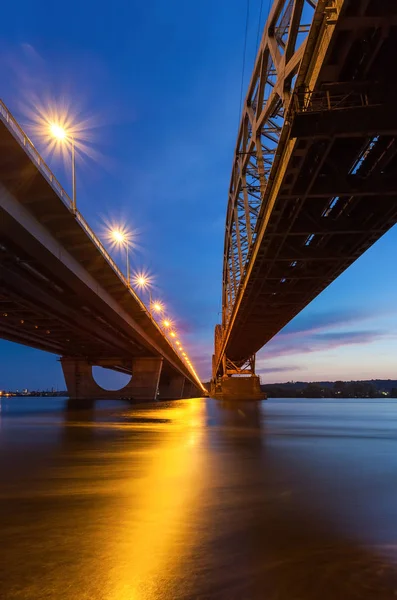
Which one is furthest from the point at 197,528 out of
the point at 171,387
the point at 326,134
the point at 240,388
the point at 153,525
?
the point at 171,387

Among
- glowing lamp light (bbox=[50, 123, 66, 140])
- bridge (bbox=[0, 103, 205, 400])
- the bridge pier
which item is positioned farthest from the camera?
the bridge pier

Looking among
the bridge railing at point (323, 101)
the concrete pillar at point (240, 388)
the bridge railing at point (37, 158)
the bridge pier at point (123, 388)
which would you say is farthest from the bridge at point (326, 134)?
the concrete pillar at point (240, 388)

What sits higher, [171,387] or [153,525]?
[171,387]

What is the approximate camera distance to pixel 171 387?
141m

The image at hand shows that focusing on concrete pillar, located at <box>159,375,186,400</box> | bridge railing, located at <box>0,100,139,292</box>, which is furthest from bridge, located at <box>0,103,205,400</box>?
concrete pillar, located at <box>159,375,186,400</box>

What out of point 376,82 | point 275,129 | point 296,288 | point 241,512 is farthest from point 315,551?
point 296,288

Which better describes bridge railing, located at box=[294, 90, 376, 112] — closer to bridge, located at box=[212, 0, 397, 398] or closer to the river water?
bridge, located at box=[212, 0, 397, 398]

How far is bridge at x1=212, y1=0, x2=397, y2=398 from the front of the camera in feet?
43.6

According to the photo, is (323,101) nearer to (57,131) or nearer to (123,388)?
(57,131)

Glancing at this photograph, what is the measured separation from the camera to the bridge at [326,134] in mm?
13289

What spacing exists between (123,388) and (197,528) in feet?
274

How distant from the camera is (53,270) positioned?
32031mm

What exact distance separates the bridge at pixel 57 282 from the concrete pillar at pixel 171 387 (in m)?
52.0

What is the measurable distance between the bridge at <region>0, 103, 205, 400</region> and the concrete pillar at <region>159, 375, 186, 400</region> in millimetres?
52003
